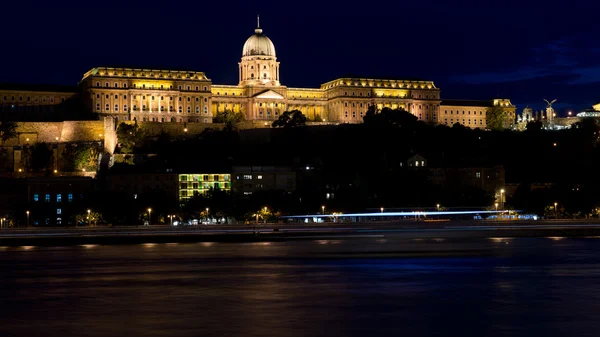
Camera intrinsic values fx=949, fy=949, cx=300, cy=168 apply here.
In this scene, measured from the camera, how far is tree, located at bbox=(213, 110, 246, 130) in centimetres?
13586

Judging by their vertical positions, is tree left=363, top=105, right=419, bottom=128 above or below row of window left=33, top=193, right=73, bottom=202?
above

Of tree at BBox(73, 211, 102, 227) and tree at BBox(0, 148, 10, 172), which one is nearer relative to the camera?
tree at BBox(73, 211, 102, 227)

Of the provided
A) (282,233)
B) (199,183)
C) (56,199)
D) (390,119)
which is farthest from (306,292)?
(390,119)

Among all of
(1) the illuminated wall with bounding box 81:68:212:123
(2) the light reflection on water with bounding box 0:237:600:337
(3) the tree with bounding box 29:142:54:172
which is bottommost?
(2) the light reflection on water with bounding box 0:237:600:337

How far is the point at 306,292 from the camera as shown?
32812mm

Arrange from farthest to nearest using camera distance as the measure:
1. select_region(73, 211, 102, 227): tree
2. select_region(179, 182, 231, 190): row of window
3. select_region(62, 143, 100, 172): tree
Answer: select_region(62, 143, 100, 172): tree
select_region(179, 182, 231, 190): row of window
select_region(73, 211, 102, 227): tree

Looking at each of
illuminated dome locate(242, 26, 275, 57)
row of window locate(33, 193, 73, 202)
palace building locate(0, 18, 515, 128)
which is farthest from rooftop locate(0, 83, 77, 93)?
row of window locate(33, 193, 73, 202)

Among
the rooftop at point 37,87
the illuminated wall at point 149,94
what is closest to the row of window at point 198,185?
the illuminated wall at point 149,94

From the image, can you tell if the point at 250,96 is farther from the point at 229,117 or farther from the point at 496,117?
the point at 496,117

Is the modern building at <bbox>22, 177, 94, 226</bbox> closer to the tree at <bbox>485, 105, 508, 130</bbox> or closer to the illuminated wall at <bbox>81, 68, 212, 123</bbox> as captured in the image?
the illuminated wall at <bbox>81, 68, 212, 123</bbox>

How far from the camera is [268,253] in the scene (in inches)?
2069

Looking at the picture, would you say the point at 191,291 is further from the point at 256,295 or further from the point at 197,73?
the point at 197,73

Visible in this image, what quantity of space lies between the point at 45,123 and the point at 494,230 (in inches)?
2748

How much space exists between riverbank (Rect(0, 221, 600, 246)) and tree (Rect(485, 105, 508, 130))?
81.0 meters
